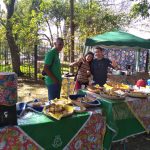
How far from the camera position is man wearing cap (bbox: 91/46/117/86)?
20.6 feet

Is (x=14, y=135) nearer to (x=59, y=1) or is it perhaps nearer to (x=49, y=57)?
(x=49, y=57)

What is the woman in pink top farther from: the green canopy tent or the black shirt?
the green canopy tent

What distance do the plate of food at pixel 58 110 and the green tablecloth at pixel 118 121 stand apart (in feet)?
2.16

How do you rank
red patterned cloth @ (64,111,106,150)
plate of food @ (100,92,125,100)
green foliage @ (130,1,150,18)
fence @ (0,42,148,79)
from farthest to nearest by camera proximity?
1. fence @ (0,42,148,79)
2. green foliage @ (130,1,150,18)
3. plate of food @ (100,92,125,100)
4. red patterned cloth @ (64,111,106,150)

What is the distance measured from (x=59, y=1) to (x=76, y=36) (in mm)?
15819

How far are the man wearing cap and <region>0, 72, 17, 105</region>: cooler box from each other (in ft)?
11.0

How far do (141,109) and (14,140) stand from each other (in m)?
2.31

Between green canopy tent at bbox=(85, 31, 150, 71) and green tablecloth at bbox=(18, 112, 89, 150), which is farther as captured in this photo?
green canopy tent at bbox=(85, 31, 150, 71)

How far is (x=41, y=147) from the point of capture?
3447mm

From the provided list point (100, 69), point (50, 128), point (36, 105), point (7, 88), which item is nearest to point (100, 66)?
point (100, 69)

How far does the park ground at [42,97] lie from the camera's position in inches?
202

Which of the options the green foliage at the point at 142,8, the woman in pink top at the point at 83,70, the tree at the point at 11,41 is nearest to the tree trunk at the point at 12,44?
the tree at the point at 11,41

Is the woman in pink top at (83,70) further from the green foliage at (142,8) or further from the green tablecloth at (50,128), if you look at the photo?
the green foliage at (142,8)

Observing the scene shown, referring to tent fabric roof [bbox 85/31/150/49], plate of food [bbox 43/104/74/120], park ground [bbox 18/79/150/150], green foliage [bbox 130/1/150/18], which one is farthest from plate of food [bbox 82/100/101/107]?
green foliage [bbox 130/1/150/18]
